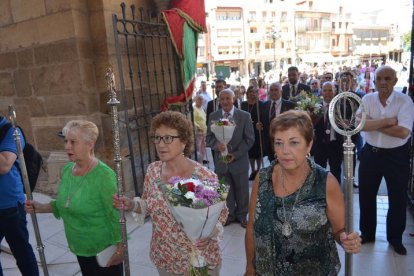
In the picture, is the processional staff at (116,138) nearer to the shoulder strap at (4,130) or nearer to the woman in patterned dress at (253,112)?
the shoulder strap at (4,130)

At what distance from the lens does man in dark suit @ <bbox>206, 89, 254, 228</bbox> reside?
4219mm

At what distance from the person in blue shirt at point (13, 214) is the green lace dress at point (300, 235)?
1.92 m

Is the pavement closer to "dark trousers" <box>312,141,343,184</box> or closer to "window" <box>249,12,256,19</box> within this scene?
"dark trousers" <box>312,141,343,184</box>

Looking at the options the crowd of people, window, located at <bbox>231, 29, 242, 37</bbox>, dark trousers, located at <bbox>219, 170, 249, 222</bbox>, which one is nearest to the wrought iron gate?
dark trousers, located at <bbox>219, 170, 249, 222</bbox>

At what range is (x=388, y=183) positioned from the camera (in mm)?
3387

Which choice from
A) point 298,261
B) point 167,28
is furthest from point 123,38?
point 298,261

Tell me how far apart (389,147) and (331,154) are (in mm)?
1860

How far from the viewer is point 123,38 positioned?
4270 millimetres

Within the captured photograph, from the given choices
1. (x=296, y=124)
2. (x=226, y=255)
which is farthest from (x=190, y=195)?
(x=226, y=255)

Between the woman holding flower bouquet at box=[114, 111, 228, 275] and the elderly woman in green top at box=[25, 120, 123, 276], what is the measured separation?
20cm

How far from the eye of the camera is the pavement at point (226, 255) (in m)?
3.23

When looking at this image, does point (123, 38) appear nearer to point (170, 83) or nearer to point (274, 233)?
point (170, 83)

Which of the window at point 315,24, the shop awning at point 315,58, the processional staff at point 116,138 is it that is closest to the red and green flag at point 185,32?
the processional staff at point 116,138

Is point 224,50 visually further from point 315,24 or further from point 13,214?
point 13,214
